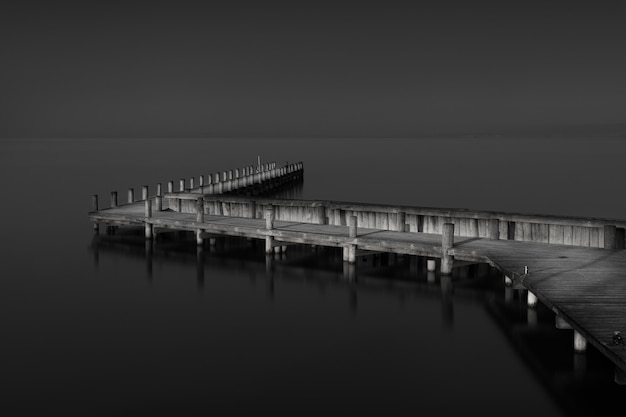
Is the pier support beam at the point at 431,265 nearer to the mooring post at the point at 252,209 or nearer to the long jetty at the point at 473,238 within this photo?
the long jetty at the point at 473,238

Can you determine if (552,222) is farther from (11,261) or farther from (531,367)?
(11,261)

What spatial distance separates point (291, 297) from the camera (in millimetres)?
22062

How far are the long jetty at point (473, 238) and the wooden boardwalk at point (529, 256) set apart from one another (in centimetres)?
2

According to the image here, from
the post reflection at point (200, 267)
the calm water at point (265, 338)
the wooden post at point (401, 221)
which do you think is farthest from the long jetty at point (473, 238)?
the calm water at point (265, 338)

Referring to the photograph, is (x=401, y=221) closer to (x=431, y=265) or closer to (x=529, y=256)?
(x=431, y=265)

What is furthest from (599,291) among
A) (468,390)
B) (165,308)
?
(165,308)

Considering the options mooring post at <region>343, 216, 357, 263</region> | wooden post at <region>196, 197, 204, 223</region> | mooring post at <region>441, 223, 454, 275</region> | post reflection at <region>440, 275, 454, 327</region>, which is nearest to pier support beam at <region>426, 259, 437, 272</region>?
post reflection at <region>440, 275, 454, 327</region>

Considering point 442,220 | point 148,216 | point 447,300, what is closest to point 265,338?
point 447,300

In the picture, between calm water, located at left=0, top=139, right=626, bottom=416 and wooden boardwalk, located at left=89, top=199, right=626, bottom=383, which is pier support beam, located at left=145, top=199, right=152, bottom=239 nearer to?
wooden boardwalk, located at left=89, top=199, right=626, bottom=383

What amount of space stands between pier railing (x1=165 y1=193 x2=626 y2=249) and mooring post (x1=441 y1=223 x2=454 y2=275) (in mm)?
2493

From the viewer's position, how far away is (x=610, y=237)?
20.5m

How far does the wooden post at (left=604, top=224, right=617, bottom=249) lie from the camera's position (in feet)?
67.1

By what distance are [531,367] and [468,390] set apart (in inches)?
69.1

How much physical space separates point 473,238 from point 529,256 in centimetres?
339
